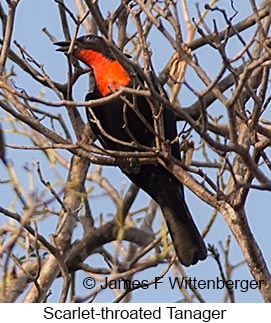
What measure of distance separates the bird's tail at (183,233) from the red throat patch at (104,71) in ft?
2.39

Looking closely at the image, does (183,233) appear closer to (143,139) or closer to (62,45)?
(143,139)

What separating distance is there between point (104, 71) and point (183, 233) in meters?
1.07

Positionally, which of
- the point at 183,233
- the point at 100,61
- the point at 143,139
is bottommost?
the point at 183,233

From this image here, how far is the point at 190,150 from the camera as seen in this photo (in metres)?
4.15

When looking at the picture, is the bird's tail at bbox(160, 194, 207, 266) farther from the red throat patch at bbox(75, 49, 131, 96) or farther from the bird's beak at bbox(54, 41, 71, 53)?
the bird's beak at bbox(54, 41, 71, 53)

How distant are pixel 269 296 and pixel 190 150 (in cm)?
107

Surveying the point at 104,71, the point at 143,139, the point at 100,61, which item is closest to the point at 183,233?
the point at 143,139

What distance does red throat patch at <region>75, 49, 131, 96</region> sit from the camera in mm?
4863

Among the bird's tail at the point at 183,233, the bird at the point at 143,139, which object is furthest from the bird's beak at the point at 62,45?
the bird's tail at the point at 183,233

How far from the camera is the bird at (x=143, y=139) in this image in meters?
4.61

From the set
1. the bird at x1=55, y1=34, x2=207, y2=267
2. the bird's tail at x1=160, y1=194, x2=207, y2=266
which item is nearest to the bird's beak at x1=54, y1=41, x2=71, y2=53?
the bird at x1=55, y1=34, x2=207, y2=267

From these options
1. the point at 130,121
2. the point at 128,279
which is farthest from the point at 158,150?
the point at 130,121

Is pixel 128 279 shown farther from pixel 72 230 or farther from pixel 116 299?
pixel 72 230

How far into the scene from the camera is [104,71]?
500 cm
